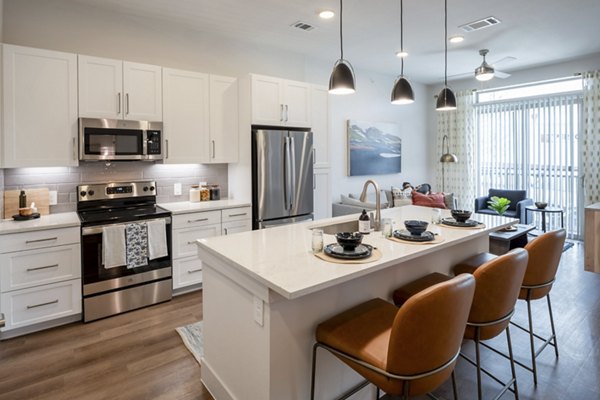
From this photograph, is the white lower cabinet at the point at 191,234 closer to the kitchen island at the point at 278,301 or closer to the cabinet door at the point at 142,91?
the cabinet door at the point at 142,91

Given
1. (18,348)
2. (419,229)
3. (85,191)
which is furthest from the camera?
(85,191)

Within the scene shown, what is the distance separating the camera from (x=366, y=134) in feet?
21.9

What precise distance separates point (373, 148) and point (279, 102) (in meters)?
2.85

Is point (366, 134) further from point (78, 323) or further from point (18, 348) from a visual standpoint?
point (18, 348)

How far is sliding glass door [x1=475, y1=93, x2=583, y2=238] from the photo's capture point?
20.3 ft

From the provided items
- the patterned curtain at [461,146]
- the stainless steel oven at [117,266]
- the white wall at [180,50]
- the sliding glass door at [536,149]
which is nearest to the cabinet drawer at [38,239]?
the stainless steel oven at [117,266]

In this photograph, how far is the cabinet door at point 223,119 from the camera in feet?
13.9

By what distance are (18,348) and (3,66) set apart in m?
2.28

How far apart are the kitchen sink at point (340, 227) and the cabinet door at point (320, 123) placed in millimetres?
2170

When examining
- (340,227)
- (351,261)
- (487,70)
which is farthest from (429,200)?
(351,261)

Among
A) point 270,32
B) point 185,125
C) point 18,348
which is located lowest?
point 18,348

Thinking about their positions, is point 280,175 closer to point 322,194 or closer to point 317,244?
point 322,194

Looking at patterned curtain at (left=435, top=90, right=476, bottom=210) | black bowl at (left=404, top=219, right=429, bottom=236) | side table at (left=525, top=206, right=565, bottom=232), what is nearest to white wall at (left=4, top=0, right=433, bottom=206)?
patterned curtain at (left=435, top=90, right=476, bottom=210)

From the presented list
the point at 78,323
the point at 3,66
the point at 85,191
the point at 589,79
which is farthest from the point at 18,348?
the point at 589,79
